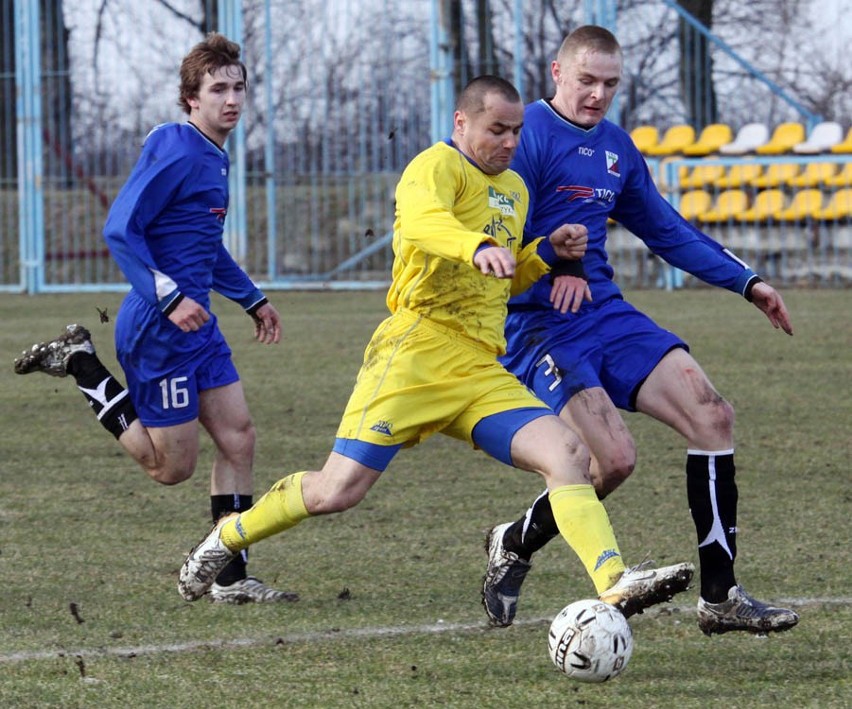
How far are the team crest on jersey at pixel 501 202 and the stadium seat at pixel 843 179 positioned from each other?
1513 cm

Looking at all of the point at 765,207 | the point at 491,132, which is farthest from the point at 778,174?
the point at 491,132

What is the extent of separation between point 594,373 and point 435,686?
4.60 feet

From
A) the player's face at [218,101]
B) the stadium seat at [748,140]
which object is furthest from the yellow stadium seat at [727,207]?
the player's face at [218,101]

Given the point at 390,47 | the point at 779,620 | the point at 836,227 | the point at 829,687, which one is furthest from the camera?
the point at 390,47

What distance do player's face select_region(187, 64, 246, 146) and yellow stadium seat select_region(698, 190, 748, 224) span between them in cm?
1460

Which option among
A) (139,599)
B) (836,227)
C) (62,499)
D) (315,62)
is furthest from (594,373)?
(315,62)

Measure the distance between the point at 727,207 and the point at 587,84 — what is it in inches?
584

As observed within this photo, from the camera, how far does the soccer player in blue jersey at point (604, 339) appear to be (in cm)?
521

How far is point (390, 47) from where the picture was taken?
20891mm

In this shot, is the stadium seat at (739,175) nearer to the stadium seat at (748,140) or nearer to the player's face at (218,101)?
the stadium seat at (748,140)

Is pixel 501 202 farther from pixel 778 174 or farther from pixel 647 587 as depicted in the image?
pixel 778 174

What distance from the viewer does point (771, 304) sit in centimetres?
561

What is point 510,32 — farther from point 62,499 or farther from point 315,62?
point 62,499

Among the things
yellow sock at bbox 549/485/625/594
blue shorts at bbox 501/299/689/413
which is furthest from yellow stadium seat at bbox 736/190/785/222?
yellow sock at bbox 549/485/625/594
